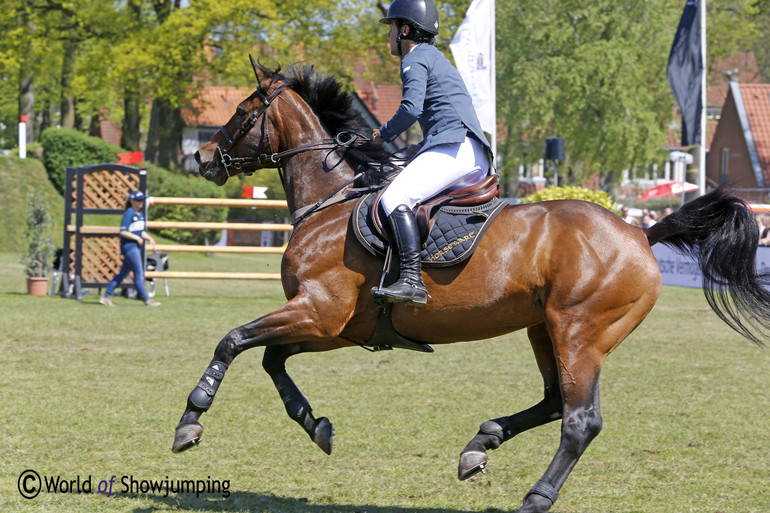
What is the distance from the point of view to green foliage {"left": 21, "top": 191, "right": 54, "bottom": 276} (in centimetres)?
1814

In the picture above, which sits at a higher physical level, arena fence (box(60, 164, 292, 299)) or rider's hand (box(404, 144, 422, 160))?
rider's hand (box(404, 144, 422, 160))

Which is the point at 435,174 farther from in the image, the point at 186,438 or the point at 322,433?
the point at 186,438

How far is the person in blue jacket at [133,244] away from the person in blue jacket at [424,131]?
11.4 meters

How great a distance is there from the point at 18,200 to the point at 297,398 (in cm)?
3038

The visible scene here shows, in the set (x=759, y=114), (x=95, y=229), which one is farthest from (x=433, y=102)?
(x=759, y=114)

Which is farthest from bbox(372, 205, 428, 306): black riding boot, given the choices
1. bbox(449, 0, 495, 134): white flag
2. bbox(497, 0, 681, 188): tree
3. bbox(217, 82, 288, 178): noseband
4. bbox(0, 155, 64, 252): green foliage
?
bbox(497, 0, 681, 188): tree

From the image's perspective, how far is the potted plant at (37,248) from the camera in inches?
714

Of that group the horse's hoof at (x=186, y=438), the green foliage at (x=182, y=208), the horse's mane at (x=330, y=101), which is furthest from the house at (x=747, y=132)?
the horse's hoof at (x=186, y=438)

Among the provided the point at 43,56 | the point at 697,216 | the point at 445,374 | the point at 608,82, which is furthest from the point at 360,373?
the point at 608,82

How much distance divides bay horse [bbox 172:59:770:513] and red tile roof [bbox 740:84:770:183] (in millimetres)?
49286

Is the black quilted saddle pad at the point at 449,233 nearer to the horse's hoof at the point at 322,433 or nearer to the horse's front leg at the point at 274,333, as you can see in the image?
the horse's front leg at the point at 274,333

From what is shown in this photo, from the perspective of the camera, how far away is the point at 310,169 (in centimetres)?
626

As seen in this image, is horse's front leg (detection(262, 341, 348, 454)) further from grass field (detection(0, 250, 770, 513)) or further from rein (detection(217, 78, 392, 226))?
rein (detection(217, 78, 392, 226))

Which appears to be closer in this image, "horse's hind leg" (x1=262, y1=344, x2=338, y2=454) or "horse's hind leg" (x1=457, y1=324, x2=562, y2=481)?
"horse's hind leg" (x1=457, y1=324, x2=562, y2=481)
